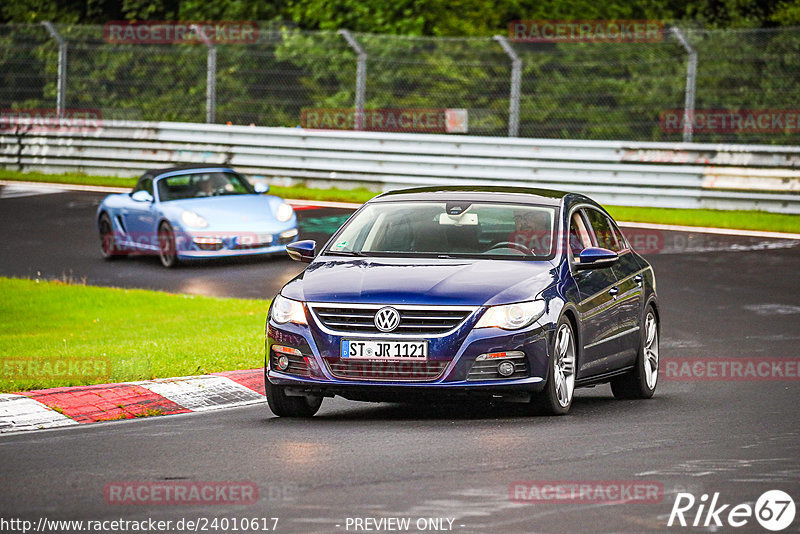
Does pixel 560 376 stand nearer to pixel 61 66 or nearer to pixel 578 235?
pixel 578 235

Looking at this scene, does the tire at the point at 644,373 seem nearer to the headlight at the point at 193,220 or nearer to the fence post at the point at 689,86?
the headlight at the point at 193,220

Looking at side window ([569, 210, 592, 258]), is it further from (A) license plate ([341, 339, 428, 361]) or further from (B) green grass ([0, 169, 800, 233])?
(B) green grass ([0, 169, 800, 233])

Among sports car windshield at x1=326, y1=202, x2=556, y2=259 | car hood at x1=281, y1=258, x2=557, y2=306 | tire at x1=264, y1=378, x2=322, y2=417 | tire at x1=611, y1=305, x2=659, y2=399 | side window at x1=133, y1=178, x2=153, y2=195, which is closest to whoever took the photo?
car hood at x1=281, y1=258, x2=557, y2=306

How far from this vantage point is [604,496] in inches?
274

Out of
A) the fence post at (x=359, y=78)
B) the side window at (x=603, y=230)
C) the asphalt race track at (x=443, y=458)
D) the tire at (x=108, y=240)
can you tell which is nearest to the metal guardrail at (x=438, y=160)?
the fence post at (x=359, y=78)

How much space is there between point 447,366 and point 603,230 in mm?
2642

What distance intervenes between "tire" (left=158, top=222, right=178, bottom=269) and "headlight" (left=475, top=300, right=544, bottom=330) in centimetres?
1140

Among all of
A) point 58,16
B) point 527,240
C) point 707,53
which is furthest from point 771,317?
point 58,16

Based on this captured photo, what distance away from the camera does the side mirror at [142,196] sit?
2043 centimetres

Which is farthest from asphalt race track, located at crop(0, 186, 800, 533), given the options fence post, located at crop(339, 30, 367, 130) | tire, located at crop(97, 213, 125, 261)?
fence post, located at crop(339, 30, 367, 130)

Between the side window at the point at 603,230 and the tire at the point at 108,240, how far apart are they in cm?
1119

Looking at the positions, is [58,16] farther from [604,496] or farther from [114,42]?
[604,496]

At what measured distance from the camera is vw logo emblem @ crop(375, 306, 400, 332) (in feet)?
29.3

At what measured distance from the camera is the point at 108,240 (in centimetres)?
2119
